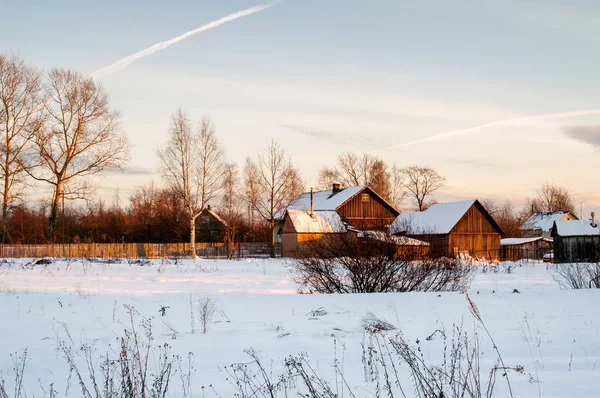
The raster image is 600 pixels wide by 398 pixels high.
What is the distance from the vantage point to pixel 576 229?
123 ft

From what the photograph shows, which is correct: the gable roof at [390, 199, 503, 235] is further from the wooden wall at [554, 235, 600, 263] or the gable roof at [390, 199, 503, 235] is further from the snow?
the snow

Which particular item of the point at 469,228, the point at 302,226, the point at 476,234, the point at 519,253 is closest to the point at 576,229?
the point at 519,253

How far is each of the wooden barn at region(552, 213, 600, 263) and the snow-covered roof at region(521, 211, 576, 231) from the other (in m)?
36.8

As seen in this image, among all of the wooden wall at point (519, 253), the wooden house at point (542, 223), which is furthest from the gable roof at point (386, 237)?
the wooden house at point (542, 223)

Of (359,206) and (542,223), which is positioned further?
(542,223)

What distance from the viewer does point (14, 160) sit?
120 ft

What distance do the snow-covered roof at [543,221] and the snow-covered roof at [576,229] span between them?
3640 cm

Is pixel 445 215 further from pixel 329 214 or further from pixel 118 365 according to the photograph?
pixel 118 365

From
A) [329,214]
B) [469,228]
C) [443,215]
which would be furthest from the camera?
[329,214]

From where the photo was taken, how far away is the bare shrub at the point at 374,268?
1272cm

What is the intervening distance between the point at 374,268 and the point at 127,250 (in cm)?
2901

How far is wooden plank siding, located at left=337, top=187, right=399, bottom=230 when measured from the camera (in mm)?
49544

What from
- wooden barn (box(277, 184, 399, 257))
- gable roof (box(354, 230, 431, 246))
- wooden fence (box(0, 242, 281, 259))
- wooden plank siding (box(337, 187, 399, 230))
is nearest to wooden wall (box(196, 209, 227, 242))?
wooden barn (box(277, 184, 399, 257))

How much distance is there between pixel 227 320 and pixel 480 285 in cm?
967
